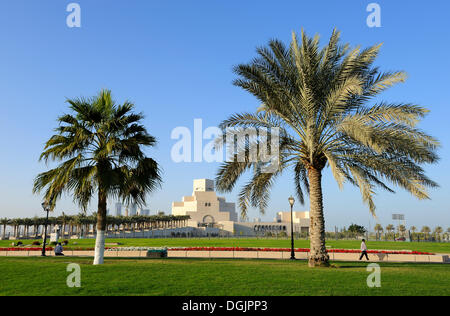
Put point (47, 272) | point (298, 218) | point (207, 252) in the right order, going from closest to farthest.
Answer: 1. point (47, 272)
2. point (207, 252)
3. point (298, 218)

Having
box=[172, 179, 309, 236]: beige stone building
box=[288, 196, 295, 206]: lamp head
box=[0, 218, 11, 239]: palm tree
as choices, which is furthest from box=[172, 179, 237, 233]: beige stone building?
box=[288, 196, 295, 206]: lamp head

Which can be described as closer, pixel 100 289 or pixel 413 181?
pixel 100 289

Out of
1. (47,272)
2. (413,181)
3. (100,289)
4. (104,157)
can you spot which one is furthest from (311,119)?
(47,272)

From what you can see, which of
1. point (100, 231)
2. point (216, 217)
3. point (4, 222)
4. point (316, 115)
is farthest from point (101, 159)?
point (216, 217)

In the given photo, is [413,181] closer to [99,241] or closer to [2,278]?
[99,241]

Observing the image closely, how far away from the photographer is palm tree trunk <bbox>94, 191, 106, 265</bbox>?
14.4m

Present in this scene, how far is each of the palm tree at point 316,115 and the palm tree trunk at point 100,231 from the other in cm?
517

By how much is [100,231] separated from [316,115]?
1056cm

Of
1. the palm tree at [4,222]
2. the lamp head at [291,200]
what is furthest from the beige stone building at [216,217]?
the lamp head at [291,200]

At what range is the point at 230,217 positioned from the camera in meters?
147

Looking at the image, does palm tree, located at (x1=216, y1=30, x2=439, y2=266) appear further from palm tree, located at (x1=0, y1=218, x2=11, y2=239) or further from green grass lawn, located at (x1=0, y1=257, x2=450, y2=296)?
palm tree, located at (x1=0, y1=218, x2=11, y2=239)

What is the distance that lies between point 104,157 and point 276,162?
7365 millimetres

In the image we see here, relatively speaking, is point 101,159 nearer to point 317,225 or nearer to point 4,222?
point 317,225

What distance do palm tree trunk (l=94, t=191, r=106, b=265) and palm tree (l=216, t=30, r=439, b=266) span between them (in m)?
5.17
